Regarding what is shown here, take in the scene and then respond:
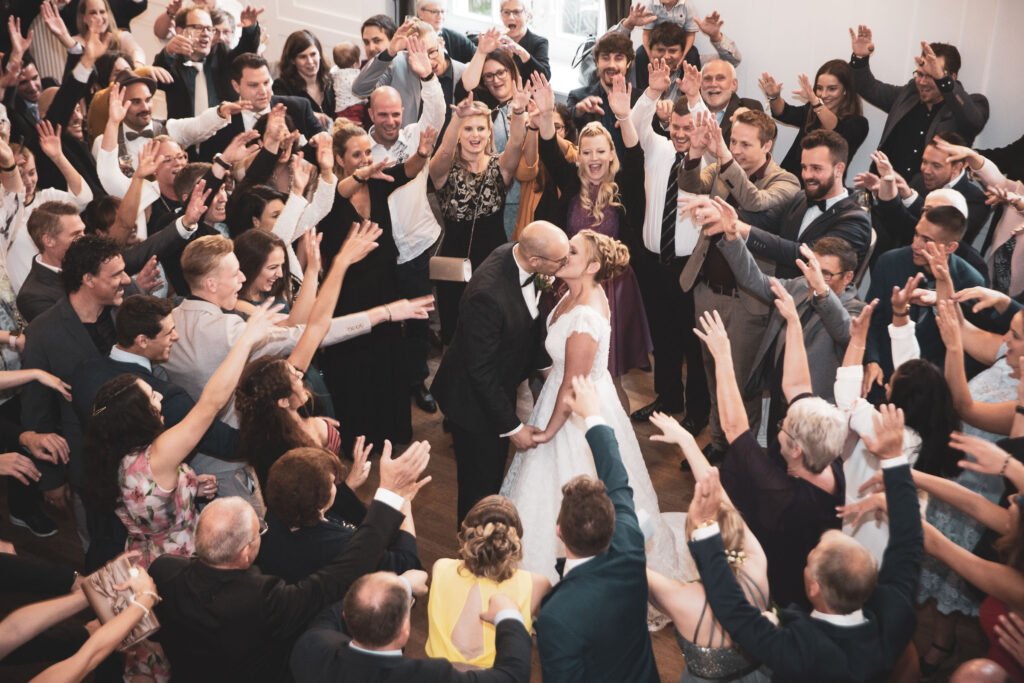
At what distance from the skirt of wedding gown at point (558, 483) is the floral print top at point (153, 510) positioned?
4.15 feet

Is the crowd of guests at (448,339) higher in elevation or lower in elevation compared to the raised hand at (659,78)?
lower

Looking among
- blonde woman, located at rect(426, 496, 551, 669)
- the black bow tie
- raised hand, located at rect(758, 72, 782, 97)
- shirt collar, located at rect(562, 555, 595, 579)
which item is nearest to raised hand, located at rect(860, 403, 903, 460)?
shirt collar, located at rect(562, 555, 595, 579)

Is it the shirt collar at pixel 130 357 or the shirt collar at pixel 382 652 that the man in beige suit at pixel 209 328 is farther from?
the shirt collar at pixel 382 652

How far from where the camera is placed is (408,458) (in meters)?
2.32

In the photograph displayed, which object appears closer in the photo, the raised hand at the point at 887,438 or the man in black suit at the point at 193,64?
the raised hand at the point at 887,438

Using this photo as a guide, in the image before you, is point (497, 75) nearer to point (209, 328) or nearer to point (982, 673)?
point (209, 328)

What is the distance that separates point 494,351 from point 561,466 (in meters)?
0.54

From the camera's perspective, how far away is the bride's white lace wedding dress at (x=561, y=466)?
→ 332 cm

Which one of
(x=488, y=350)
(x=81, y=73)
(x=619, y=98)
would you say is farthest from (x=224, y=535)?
(x=81, y=73)

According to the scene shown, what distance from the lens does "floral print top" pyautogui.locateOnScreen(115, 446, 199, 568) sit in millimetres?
2518

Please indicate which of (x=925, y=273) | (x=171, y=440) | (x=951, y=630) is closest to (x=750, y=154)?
(x=925, y=273)

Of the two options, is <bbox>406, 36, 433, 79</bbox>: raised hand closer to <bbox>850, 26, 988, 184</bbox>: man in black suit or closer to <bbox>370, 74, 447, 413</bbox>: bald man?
<bbox>370, 74, 447, 413</bbox>: bald man

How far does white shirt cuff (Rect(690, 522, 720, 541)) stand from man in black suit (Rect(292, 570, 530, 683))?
1.63 feet

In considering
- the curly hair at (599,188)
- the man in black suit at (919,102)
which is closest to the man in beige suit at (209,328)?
the curly hair at (599,188)
